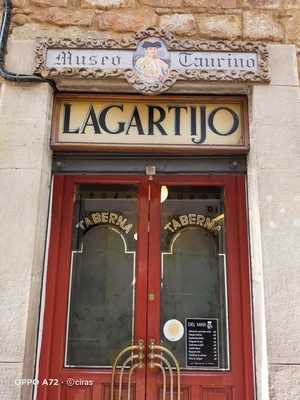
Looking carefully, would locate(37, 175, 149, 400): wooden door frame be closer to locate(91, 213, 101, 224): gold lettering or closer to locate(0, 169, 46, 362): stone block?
locate(91, 213, 101, 224): gold lettering

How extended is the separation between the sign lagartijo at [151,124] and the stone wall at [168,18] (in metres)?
0.57

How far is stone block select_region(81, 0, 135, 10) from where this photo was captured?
13.6ft

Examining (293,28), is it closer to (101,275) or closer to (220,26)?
(220,26)

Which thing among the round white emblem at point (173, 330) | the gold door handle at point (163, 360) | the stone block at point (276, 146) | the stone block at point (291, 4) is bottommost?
the gold door handle at point (163, 360)

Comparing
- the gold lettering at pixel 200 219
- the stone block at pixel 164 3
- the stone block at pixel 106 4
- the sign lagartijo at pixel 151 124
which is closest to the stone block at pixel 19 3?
the stone block at pixel 106 4

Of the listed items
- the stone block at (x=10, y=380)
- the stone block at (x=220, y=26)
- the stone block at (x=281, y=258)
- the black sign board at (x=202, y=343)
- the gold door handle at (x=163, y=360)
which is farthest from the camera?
the stone block at (x=220, y=26)

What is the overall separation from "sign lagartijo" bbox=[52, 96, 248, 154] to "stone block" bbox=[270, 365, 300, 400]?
173cm

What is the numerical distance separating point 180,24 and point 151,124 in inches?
34.8

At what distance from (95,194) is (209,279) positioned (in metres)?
1.21

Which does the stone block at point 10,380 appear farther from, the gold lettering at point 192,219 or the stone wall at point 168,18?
the stone wall at point 168,18

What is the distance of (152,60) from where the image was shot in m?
3.98

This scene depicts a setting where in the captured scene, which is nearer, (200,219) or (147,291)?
(147,291)

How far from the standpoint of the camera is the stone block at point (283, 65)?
12.9 feet

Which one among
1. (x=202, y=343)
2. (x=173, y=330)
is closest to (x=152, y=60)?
(x=173, y=330)
